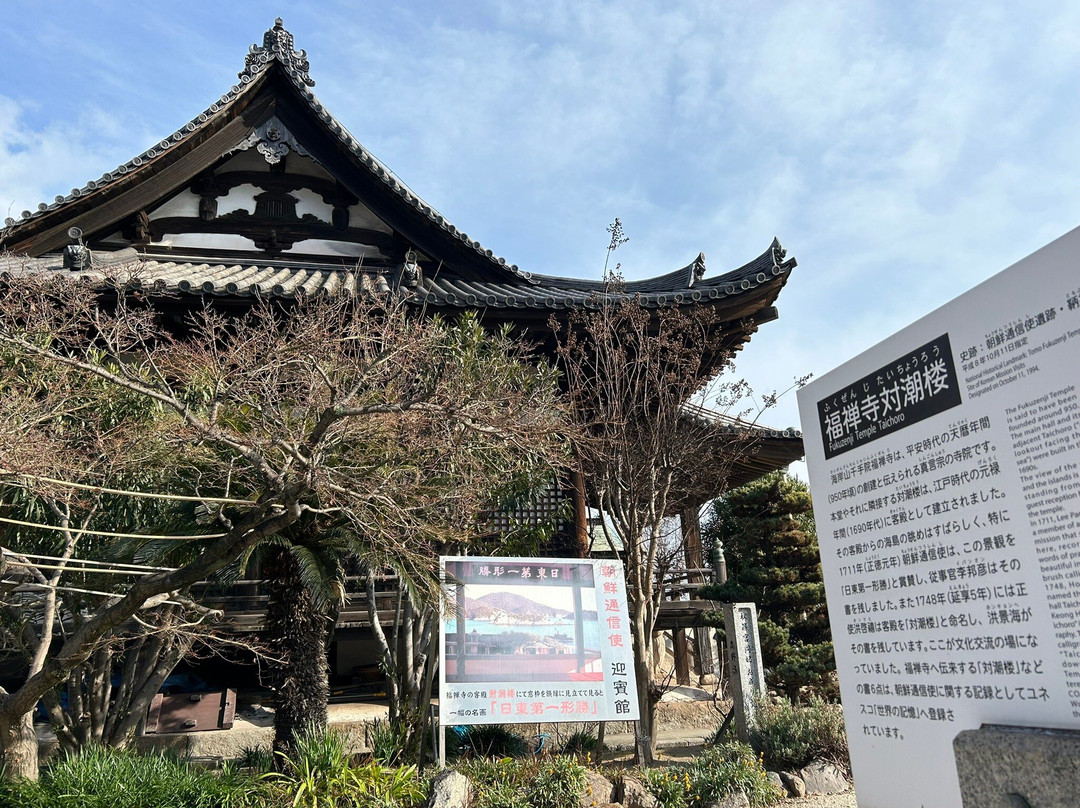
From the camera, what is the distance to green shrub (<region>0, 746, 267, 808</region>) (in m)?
5.96

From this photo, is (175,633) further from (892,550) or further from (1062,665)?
(1062,665)

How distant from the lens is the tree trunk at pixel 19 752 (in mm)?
6660

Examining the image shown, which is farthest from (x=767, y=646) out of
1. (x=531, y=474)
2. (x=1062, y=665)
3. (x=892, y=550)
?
(x=1062, y=665)

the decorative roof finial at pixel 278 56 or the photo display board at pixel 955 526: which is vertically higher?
the decorative roof finial at pixel 278 56

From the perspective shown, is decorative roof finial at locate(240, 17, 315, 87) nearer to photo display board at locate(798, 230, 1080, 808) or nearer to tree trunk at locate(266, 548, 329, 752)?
tree trunk at locate(266, 548, 329, 752)

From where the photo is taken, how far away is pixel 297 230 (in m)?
11.9

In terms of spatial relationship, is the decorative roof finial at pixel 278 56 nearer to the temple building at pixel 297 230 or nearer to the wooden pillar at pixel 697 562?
the temple building at pixel 297 230

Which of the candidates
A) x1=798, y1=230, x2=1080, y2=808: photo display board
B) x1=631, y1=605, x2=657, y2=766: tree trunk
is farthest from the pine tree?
x1=798, y1=230, x2=1080, y2=808: photo display board

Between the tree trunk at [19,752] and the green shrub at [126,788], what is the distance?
0.44 metres

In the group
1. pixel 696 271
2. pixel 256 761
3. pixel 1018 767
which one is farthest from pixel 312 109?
pixel 1018 767

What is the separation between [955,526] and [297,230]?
10.6 meters

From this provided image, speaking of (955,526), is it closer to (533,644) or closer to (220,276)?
(533,644)

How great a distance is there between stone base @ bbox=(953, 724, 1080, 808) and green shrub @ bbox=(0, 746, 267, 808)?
509cm

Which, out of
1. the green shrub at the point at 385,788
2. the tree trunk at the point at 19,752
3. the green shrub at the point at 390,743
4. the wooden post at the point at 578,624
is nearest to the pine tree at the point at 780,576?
the wooden post at the point at 578,624
